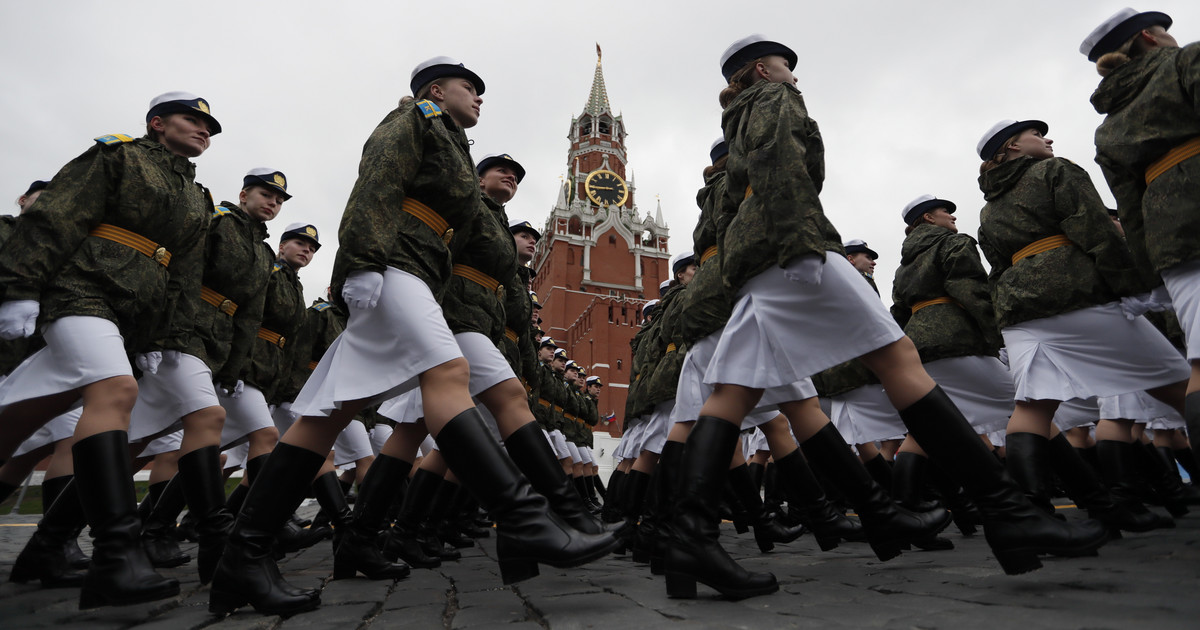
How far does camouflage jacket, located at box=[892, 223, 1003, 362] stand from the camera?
445 centimetres

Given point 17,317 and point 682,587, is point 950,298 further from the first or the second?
point 17,317

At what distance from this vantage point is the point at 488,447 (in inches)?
94.5

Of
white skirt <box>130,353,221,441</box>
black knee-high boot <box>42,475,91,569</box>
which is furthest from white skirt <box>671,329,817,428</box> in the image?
black knee-high boot <box>42,475,91,569</box>

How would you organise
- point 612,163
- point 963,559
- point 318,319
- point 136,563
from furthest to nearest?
1. point 612,163
2. point 318,319
3. point 963,559
4. point 136,563

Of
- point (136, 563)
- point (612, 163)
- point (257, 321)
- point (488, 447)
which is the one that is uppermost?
point (612, 163)

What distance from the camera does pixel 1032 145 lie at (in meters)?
4.11

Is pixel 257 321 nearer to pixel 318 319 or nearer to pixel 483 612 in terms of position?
pixel 318 319

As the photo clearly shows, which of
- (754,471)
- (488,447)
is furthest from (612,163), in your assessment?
(488,447)

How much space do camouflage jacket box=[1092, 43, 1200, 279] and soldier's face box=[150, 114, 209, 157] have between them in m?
4.51

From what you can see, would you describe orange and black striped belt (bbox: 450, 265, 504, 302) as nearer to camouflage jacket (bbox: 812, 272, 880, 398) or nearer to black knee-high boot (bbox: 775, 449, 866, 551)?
black knee-high boot (bbox: 775, 449, 866, 551)

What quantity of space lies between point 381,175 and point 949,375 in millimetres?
3883

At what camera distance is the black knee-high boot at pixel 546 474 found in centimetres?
272

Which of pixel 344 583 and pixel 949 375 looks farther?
pixel 949 375

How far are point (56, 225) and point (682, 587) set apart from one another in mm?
2936
